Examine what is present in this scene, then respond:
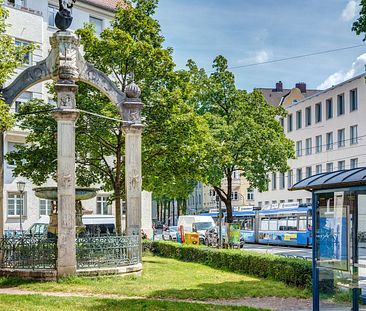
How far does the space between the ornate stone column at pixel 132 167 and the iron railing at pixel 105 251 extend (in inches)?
25.4

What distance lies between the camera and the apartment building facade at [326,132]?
5553 cm

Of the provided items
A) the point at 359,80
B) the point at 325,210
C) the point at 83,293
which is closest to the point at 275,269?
the point at 83,293

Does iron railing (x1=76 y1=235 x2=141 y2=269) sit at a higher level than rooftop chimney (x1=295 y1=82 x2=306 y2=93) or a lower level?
lower

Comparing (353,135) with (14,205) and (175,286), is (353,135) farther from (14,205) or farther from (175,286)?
(175,286)

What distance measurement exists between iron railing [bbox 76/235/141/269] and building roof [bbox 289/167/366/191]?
778 centimetres

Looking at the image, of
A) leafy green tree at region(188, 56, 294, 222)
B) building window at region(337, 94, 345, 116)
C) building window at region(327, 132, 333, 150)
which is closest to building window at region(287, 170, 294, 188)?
building window at region(327, 132, 333, 150)

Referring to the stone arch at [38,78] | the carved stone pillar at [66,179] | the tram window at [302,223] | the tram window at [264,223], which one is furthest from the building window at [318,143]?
the carved stone pillar at [66,179]

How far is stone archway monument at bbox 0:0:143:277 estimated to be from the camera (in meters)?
16.8

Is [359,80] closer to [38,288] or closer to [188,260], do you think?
[188,260]

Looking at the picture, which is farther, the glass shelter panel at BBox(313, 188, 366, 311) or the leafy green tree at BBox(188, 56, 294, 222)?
the leafy green tree at BBox(188, 56, 294, 222)

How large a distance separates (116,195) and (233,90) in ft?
51.9

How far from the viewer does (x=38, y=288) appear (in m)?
15.6

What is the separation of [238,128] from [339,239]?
88.4 feet

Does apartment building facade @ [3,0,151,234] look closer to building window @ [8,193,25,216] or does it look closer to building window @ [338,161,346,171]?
building window @ [8,193,25,216]
